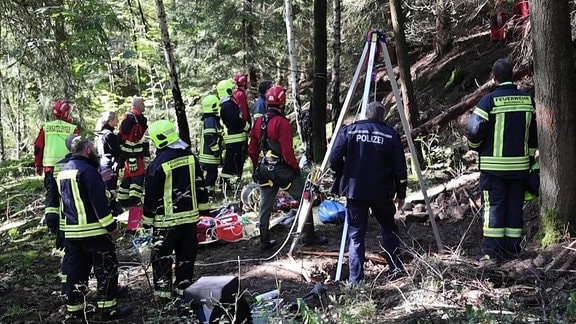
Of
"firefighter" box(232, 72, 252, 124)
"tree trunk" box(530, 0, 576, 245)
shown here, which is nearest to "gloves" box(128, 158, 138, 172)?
"firefighter" box(232, 72, 252, 124)

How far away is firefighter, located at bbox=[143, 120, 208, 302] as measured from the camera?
5477 mm

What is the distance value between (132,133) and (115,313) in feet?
14.1

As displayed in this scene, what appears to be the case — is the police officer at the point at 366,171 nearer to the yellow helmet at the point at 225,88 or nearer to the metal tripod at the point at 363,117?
the metal tripod at the point at 363,117

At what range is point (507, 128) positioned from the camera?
5605 millimetres

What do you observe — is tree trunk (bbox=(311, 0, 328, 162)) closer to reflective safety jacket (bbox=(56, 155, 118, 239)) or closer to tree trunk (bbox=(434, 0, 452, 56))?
tree trunk (bbox=(434, 0, 452, 56))

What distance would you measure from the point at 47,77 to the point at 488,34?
1083cm

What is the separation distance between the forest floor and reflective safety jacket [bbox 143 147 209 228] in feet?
1.68

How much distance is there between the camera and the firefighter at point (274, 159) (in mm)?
6824

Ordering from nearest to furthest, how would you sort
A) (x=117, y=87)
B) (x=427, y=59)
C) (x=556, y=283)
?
(x=556, y=283)
(x=427, y=59)
(x=117, y=87)

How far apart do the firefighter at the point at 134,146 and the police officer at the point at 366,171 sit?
4.59 m

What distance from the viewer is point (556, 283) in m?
4.42

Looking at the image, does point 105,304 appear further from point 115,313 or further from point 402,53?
point 402,53

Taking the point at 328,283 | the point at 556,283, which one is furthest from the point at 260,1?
the point at 556,283

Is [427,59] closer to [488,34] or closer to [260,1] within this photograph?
[488,34]
